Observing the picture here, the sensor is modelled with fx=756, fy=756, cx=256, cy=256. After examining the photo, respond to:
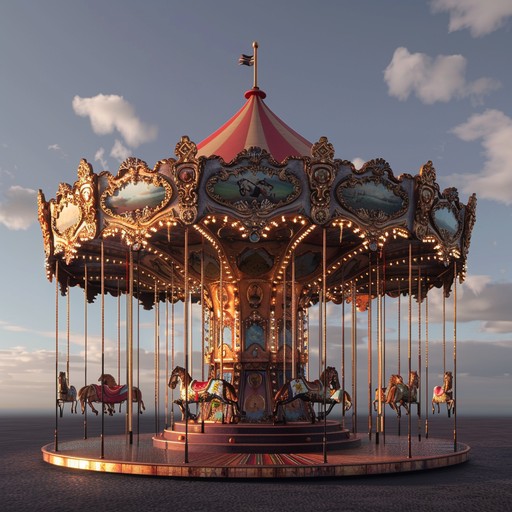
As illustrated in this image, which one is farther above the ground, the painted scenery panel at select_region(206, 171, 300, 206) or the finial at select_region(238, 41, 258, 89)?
the finial at select_region(238, 41, 258, 89)

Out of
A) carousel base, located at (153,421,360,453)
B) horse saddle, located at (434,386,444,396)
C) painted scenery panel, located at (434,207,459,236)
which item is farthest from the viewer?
horse saddle, located at (434,386,444,396)

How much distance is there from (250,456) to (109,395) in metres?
6.54

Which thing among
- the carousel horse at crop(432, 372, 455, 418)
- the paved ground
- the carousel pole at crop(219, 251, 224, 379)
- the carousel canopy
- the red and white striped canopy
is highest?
the red and white striped canopy

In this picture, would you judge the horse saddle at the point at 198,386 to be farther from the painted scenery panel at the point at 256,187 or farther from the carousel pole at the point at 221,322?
the painted scenery panel at the point at 256,187

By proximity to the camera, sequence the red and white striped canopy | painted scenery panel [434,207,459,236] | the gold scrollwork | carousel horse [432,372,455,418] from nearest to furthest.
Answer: the gold scrollwork
painted scenery panel [434,207,459,236]
the red and white striped canopy
carousel horse [432,372,455,418]

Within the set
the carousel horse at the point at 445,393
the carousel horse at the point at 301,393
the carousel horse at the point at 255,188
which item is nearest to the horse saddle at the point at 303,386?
the carousel horse at the point at 301,393

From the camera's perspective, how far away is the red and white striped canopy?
20.0m

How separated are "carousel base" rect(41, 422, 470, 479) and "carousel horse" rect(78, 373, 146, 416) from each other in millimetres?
1250

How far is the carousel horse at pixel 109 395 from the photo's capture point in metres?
22.3

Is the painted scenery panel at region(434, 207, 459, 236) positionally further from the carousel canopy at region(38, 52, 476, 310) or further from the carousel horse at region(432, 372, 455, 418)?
the carousel horse at region(432, 372, 455, 418)

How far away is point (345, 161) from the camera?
58.9ft

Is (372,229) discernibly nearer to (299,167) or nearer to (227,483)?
(299,167)

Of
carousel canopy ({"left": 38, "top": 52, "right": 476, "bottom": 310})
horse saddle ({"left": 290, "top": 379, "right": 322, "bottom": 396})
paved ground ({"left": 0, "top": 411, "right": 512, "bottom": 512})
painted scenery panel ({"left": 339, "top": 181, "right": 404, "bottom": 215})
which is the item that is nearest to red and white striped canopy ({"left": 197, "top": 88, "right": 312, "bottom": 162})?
carousel canopy ({"left": 38, "top": 52, "right": 476, "bottom": 310})

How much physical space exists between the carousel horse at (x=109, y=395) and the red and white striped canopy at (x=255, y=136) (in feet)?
24.5
